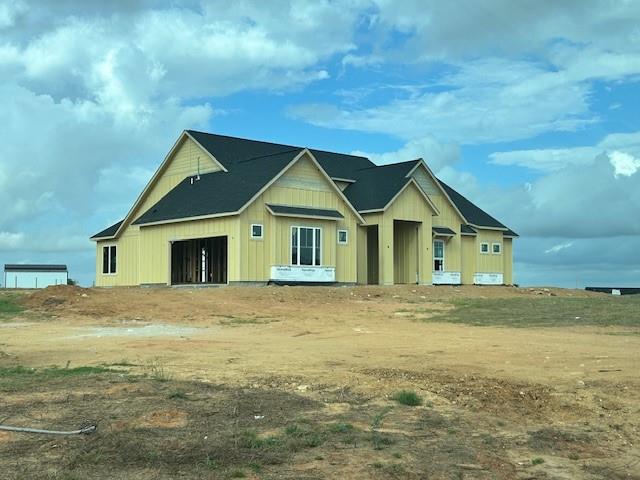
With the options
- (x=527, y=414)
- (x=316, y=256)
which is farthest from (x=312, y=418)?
(x=316, y=256)

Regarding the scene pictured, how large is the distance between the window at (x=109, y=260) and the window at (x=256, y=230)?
507 inches

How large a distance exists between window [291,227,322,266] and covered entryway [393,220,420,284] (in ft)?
22.8

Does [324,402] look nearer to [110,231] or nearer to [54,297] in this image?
[54,297]

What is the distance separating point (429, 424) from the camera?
30.1 feet

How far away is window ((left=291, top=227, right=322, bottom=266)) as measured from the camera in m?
34.9

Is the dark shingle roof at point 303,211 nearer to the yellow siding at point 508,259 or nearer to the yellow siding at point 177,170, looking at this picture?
the yellow siding at point 177,170

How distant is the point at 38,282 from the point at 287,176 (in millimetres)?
20953

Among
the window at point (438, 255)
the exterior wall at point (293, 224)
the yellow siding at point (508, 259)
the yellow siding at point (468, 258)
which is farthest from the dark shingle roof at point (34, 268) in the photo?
the yellow siding at point (508, 259)

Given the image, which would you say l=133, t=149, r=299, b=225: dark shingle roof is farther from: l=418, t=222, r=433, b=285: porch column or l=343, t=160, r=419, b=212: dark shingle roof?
l=418, t=222, r=433, b=285: porch column

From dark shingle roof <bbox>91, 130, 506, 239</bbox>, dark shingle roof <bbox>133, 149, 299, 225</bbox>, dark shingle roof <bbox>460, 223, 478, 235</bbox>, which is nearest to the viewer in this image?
dark shingle roof <bbox>133, 149, 299, 225</bbox>

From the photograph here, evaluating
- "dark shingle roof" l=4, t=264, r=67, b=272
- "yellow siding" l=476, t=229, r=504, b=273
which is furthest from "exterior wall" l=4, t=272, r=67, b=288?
"yellow siding" l=476, t=229, r=504, b=273

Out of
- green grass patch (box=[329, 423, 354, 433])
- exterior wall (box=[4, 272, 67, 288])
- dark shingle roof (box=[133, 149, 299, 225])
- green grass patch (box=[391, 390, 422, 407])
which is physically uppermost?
dark shingle roof (box=[133, 149, 299, 225])

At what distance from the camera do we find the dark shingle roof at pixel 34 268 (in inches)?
1891

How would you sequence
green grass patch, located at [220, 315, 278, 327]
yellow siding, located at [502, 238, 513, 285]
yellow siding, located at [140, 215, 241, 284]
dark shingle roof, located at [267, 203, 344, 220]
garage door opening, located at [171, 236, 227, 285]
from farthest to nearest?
yellow siding, located at [502, 238, 513, 285] < garage door opening, located at [171, 236, 227, 285] < dark shingle roof, located at [267, 203, 344, 220] < yellow siding, located at [140, 215, 241, 284] < green grass patch, located at [220, 315, 278, 327]
